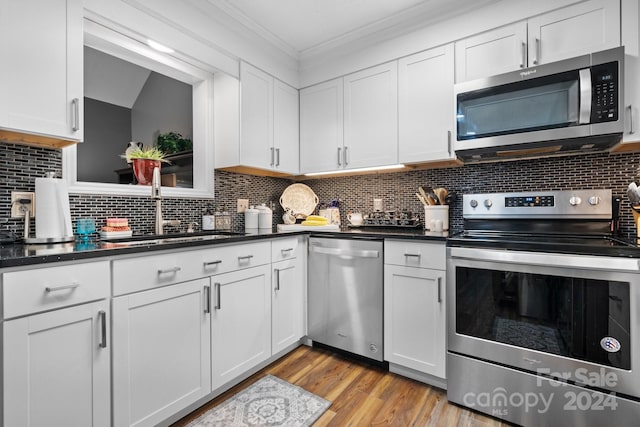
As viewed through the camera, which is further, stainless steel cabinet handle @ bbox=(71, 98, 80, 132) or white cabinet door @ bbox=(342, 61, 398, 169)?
white cabinet door @ bbox=(342, 61, 398, 169)

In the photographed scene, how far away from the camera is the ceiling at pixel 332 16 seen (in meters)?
2.12

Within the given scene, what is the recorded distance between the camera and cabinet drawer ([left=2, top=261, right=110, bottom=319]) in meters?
1.01

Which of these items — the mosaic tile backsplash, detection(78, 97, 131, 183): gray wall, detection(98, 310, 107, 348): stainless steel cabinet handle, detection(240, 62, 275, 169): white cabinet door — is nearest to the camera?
detection(98, 310, 107, 348): stainless steel cabinet handle

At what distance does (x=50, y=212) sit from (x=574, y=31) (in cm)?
291

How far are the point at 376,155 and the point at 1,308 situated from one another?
86.8 inches

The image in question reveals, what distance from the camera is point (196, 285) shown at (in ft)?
5.24

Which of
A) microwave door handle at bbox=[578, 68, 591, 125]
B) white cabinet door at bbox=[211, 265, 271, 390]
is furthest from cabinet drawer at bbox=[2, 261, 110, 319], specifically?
microwave door handle at bbox=[578, 68, 591, 125]

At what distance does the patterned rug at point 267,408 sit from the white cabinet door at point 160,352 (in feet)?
0.48

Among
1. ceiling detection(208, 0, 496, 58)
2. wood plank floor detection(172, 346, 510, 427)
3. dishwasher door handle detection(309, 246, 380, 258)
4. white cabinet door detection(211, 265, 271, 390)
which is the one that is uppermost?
ceiling detection(208, 0, 496, 58)

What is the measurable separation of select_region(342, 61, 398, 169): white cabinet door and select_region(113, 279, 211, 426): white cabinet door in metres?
1.56

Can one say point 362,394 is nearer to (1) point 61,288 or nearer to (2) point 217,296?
(2) point 217,296

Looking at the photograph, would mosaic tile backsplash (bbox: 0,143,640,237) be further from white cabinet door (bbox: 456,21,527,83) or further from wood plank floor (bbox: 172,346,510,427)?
wood plank floor (bbox: 172,346,510,427)

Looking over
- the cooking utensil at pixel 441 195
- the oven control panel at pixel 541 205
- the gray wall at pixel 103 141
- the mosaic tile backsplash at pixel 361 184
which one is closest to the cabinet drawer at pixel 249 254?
the mosaic tile backsplash at pixel 361 184

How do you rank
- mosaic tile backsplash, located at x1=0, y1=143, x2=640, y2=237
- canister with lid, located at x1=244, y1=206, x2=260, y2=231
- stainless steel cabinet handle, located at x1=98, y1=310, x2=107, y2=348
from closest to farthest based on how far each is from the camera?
stainless steel cabinet handle, located at x1=98, y1=310, x2=107, y2=348, mosaic tile backsplash, located at x1=0, y1=143, x2=640, y2=237, canister with lid, located at x1=244, y1=206, x2=260, y2=231
